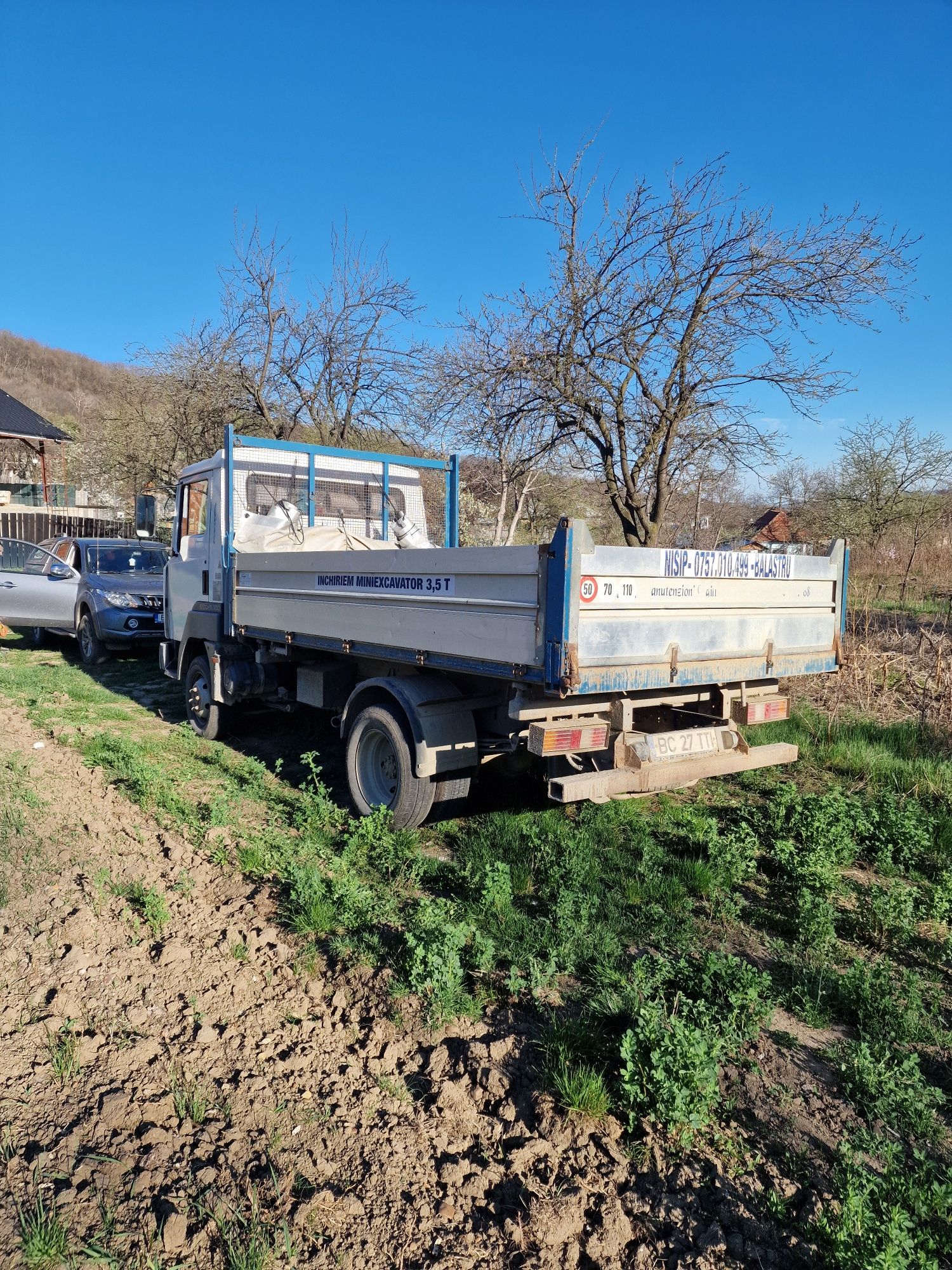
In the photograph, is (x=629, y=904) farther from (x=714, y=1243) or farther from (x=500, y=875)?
(x=714, y=1243)

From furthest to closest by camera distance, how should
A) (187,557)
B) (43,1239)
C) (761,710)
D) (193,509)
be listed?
(187,557) → (193,509) → (761,710) → (43,1239)

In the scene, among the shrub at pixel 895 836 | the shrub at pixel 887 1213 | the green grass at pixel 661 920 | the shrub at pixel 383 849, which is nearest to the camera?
the shrub at pixel 887 1213

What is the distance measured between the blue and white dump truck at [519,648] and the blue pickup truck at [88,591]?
4.90 metres

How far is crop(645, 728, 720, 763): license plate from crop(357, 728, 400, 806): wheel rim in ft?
5.89

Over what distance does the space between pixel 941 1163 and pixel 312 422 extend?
15.7 meters

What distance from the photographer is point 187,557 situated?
8.47 meters

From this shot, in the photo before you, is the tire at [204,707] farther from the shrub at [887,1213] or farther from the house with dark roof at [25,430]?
the house with dark roof at [25,430]

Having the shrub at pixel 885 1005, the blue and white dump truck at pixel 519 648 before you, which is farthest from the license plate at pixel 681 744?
the shrub at pixel 885 1005

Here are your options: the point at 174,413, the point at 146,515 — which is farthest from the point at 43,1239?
the point at 174,413

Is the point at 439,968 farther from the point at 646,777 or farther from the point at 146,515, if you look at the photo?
the point at 146,515

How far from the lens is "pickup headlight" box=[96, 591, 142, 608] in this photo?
38.5ft

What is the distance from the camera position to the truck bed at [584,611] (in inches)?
159

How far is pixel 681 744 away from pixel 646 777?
0.43 metres

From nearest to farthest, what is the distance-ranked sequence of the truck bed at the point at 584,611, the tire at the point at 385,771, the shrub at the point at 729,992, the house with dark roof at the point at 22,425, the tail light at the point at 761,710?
the shrub at the point at 729,992 → the truck bed at the point at 584,611 → the tire at the point at 385,771 → the tail light at the point at 761,710 → the house with dark roof at the point at 22,425
